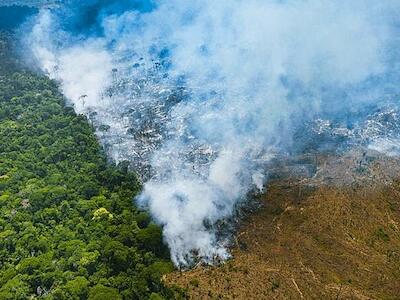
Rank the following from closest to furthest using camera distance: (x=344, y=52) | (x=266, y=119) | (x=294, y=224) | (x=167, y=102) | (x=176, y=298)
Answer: (x=176, y=298) < (x=294, y=224) < (x=266, y=119) < (x=167, y=102) < (x=344, y=52)

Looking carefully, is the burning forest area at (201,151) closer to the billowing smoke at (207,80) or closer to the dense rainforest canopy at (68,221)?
the dense rainforest canopy at (68,221)

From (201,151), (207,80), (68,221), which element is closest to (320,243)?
(201,151)

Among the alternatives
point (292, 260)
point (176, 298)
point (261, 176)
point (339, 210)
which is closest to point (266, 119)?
point (261, 176)

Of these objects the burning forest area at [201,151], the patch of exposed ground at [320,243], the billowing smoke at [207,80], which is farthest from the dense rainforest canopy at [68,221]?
the patch of exposed ground at [320,243]

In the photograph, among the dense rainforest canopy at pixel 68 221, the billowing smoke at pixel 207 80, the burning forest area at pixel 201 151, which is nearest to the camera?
the dense rainforest canopy at pixel 68 221

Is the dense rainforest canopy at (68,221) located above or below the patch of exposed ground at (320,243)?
above

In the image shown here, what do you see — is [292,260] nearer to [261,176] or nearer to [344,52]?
Result: [261,176]
